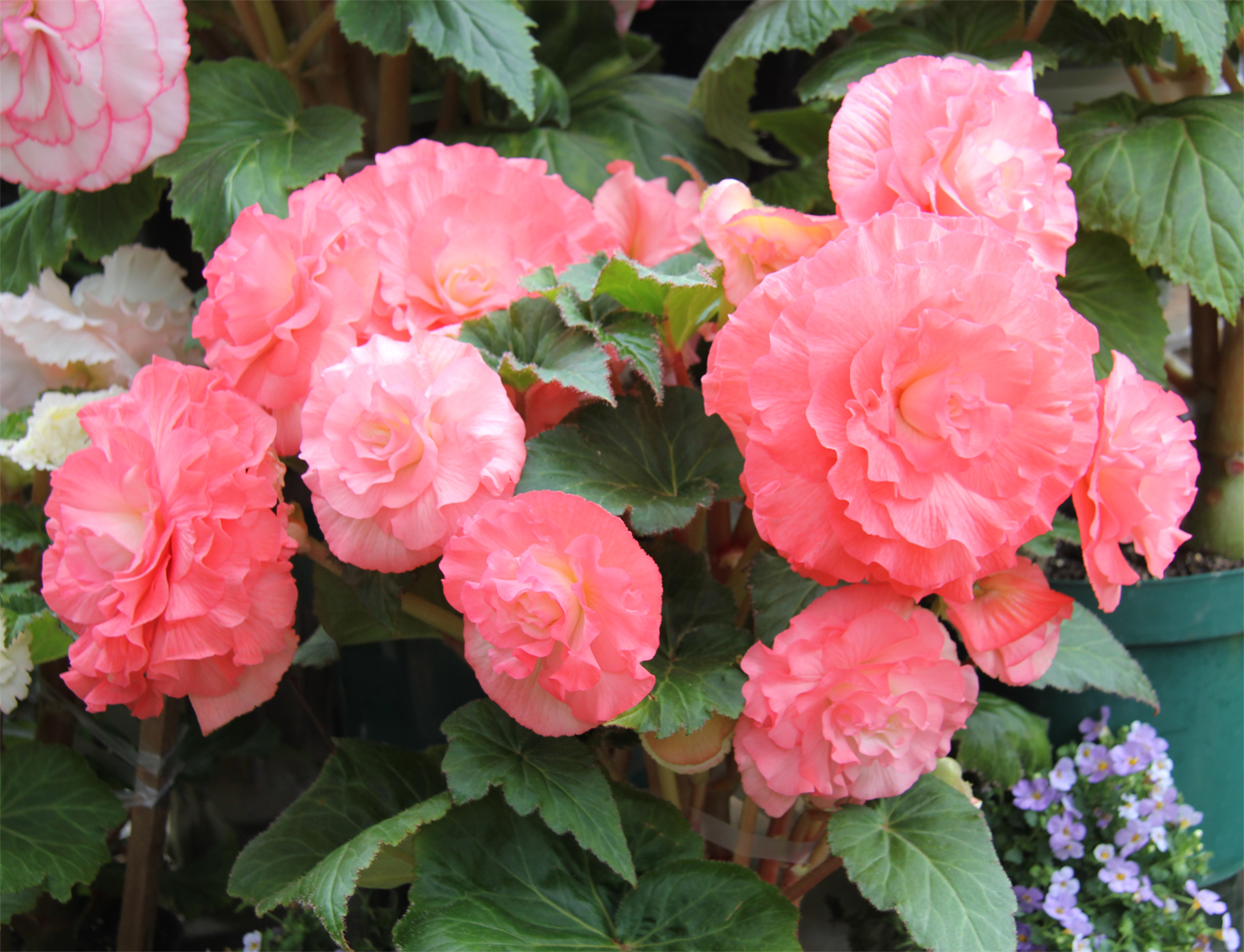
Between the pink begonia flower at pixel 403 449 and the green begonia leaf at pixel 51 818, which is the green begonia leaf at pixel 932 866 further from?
the green begonia leaf at pixel 51 818

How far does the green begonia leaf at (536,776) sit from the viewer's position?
0.45 meters

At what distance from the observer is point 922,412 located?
368 millimetres

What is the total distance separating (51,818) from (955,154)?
73cm

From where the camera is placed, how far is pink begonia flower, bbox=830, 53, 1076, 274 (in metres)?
0.45

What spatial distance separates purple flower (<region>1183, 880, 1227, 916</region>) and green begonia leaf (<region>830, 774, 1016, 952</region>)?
30 centimetres

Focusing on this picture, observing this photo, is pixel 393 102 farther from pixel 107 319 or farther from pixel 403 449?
pixel 403 449

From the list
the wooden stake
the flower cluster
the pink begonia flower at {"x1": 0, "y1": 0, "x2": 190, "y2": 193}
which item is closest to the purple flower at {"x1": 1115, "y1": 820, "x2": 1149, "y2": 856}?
the flower cluster

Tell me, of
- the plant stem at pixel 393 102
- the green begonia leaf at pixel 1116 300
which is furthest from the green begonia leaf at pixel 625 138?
the green begonia leaf at pixel 1116 300

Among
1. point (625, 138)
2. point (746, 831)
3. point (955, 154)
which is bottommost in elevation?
point (746, 831)

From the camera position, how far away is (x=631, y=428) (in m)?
0.52

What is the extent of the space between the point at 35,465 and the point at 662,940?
50 centimetres

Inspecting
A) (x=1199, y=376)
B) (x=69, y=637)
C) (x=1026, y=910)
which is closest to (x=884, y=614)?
(x=1026, y=910)

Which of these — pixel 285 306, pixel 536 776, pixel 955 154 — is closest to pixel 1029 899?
pixel 536 776

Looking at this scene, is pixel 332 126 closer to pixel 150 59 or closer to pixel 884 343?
pixel 150 59
